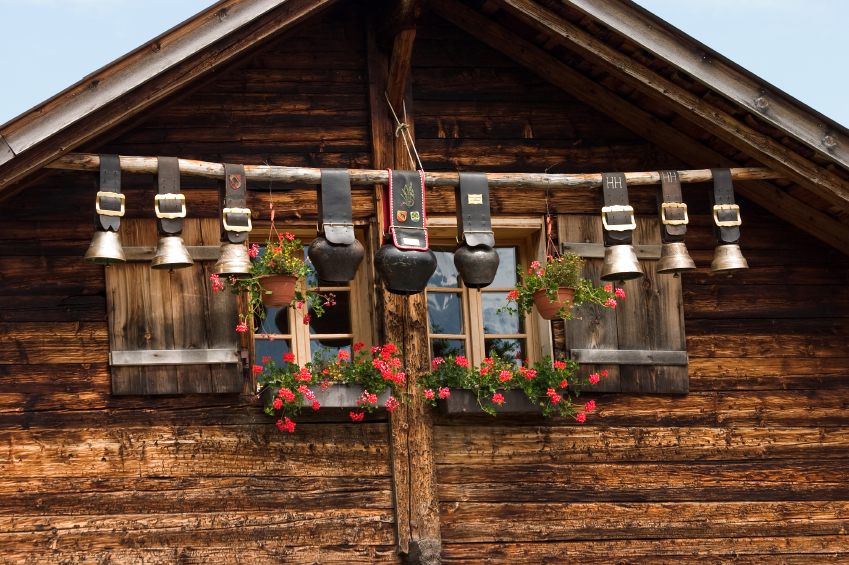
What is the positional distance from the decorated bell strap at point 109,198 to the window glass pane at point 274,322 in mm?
1291

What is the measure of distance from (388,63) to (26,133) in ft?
7.65

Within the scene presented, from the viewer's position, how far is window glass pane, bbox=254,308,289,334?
642 centimetres

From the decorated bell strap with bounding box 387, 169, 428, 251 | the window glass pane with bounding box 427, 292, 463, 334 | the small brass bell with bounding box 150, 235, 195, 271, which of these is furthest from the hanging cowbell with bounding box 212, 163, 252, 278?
the window glass pane with bounding box 427, 292, 463, 334

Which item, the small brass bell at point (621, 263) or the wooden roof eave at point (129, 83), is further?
the small brass bell at point (621, 263)

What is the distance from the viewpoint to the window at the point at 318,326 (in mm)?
6395

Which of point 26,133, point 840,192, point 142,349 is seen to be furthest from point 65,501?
point 840,192

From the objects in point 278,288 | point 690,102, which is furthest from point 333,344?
point 690,102

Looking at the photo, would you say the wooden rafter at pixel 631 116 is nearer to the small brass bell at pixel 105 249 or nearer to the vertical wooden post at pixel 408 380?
the vertical wooden post at pixel 408 380

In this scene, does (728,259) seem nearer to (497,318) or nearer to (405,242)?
(497,318)

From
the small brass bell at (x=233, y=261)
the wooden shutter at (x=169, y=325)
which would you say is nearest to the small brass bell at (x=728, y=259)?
the small brass bell at (x=233, y=261)

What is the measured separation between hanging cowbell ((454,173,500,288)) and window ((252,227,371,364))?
1010mm

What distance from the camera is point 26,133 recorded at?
5.25 metres

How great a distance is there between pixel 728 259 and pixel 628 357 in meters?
0.86

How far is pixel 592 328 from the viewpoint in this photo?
255 inches
